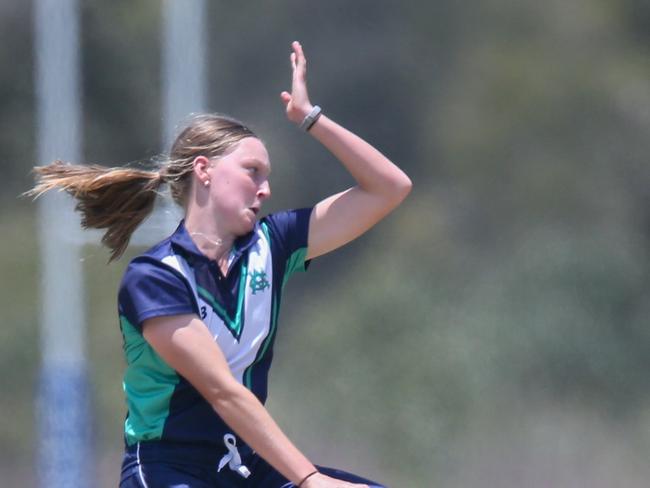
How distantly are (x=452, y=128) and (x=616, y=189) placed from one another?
43.6 inches

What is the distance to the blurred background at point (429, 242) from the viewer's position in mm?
6711

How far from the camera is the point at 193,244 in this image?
2926 mm

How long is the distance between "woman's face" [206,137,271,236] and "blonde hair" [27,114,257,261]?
0.03 m

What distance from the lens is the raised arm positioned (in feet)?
10.2

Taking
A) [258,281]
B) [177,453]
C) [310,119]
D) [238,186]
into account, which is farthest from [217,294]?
[310,119]

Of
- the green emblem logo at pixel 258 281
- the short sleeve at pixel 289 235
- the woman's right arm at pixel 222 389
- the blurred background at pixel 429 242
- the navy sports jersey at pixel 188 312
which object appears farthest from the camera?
the blurred background at pixel 429 242

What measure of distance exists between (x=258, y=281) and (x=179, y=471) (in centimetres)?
43

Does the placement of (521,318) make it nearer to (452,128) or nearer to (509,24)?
(452,128)

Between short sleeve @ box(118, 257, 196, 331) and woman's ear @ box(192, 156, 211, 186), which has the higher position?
woman's ear @ box(192, 156, 211, 186)

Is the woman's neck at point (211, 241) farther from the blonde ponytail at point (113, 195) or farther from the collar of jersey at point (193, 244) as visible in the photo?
the blonde ponytail at point (113, 195)

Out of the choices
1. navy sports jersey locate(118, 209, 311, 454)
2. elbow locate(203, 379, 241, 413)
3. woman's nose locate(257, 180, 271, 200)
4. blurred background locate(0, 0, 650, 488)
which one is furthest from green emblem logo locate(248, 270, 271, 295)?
blurred background locate(0, 0, 650, 488)

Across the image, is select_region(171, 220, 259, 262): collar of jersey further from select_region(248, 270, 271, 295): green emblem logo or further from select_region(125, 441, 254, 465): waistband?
select_region(125, 441, 254, 465): waistband

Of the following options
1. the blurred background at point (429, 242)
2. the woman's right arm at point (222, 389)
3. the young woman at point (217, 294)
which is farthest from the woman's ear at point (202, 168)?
the blurred background at point (429, 242)

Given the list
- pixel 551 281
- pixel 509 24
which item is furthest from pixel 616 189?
pixel 509 24
